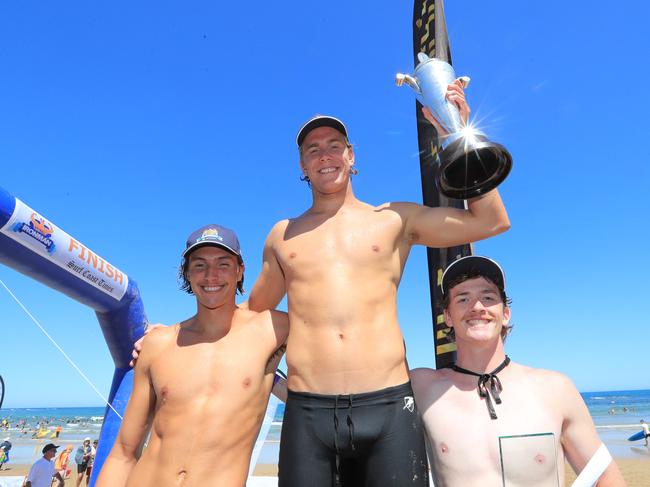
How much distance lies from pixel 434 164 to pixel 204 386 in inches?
166

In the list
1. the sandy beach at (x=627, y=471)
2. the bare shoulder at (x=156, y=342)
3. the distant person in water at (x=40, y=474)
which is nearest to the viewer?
the bare shoulder at (x=156, y=342)

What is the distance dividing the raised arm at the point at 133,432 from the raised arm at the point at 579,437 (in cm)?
219

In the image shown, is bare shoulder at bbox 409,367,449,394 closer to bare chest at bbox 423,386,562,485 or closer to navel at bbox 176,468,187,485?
bare chest at bbox 423,386,562,485

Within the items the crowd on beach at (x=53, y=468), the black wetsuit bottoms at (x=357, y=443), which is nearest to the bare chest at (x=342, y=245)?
the black wetsuit bottoms at (x=357, y=443)

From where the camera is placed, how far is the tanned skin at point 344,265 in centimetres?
240

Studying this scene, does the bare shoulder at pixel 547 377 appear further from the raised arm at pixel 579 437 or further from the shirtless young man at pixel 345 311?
the shirtless young man at pixel 345 311

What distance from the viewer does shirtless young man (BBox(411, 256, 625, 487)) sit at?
217cm

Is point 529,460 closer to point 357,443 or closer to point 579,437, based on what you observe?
point 579,437

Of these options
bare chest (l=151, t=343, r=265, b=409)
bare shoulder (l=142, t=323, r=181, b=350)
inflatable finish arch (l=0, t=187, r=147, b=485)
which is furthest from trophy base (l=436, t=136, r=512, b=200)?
inflatable finish arch (l=0, t=187, r=147, b=485)

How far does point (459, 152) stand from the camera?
2.31 m

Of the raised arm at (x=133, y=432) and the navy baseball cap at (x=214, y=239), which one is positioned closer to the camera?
the raised arm at (x=133, y=432)

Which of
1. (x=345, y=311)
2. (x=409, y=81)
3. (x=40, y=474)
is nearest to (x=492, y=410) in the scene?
(x=345, y=311)

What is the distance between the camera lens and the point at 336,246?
271 cm

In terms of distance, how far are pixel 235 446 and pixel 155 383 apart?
59cm
